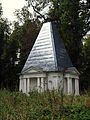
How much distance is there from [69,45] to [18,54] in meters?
6.30

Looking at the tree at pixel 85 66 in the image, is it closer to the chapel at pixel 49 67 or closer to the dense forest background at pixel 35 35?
the dense forest background at pixel 35 35

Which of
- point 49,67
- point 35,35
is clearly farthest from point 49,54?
point 35,35

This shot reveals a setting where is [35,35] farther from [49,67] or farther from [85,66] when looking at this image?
[49,67]

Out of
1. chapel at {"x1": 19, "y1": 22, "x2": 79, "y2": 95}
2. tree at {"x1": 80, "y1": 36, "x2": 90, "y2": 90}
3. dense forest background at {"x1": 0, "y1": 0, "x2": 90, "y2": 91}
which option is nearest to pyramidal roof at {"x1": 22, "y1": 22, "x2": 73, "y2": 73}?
chapel at {"x1": 19, "y1": 22, "x2": 79, "y2": 95}

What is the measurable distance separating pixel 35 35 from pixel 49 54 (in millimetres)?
8364

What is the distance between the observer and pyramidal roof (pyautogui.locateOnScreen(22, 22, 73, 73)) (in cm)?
2067

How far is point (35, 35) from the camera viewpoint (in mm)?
29156

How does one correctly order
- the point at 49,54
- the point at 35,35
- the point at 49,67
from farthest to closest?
1. the point at 35,35
2. the point at 49,54
3. the point at 49,67

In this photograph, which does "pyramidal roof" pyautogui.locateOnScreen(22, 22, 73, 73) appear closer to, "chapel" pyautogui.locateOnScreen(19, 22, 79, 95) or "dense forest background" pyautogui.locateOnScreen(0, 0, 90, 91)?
"chapel" pyautogui.locateOnScreen(19, 22, 79, 95)

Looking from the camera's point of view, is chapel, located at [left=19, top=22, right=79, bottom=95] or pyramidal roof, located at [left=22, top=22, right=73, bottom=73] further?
pyramidal roof, located at [left=22, top=22, right=73, bottom=73]

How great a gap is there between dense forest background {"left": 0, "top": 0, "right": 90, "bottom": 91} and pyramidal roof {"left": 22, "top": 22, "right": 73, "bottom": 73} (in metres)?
1.86

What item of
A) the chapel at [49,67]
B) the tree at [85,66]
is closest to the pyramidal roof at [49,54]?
the chapel at [49,67]

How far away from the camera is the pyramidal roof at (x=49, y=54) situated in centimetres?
2067

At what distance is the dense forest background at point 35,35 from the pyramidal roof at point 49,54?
1.86m
